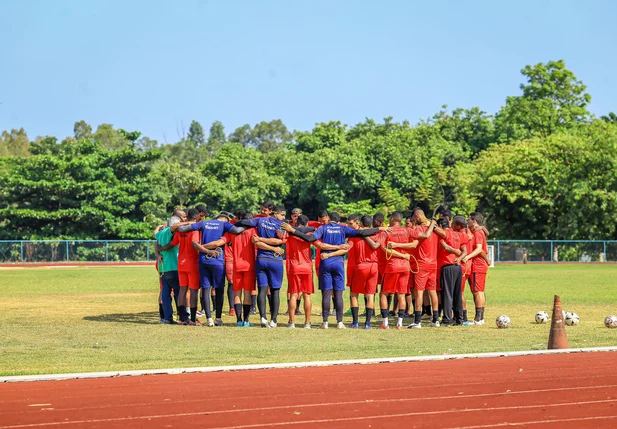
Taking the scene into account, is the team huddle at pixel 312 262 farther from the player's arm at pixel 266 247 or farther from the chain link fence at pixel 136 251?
the chain link fence at pixel 136 251

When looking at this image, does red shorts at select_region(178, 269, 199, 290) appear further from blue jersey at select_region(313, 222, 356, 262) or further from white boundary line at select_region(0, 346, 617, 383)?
white boundary line at select_region(0, 346, 617, 383)

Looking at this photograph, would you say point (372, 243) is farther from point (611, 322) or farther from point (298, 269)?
point (611, 322)

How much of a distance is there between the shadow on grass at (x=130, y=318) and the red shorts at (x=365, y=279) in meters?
3.67

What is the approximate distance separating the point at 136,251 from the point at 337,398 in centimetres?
4923

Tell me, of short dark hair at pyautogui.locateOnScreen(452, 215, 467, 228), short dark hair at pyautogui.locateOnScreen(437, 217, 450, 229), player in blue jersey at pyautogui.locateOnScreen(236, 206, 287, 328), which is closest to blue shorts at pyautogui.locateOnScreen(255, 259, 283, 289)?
player in blue jersey at pyautogui.locateOnScreen(236, 206, 287, 328)

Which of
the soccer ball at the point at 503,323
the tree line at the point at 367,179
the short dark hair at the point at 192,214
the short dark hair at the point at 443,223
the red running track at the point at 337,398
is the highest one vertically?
the tree line at the point at 367,179

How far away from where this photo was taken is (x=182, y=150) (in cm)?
11200

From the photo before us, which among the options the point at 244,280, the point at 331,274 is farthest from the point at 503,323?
the point at 244,280

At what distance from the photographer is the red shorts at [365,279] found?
1677 centimetres

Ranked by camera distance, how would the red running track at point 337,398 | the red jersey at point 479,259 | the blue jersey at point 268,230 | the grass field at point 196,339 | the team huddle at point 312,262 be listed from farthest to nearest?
the red jersey at point 479,259 → the team huddle at point 312,262 → the blue jersey at point 268,230 → the grass field at point 196,339 → the red running track at point 337,398

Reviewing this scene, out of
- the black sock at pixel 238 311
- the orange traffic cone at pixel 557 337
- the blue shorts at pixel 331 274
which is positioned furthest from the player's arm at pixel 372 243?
the orange traffic cone at pixel 557 337

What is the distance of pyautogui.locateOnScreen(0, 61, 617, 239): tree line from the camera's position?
59.5 metres

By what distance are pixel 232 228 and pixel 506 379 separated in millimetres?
7006

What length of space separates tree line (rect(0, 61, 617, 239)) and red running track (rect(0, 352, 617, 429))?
160 ft
